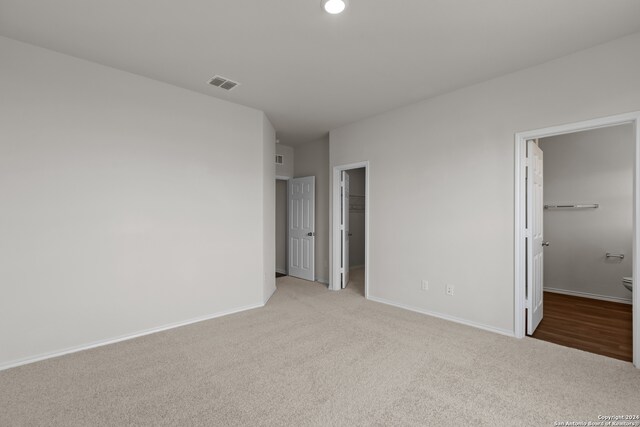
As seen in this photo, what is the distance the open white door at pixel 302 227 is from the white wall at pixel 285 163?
0.19 meters

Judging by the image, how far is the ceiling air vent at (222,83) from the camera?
10.3 ft

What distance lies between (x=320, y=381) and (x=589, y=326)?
3.11 metres

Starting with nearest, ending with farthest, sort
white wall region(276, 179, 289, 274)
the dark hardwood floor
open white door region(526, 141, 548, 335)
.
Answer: the dark hardwood floor → open white door region(526, 141, 548, 335) → white wall region(276, 179, 289, 274)

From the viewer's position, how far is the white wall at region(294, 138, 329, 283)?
5391mm

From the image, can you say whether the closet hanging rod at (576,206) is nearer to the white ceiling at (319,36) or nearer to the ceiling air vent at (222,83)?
the white ceiling at (319,36)

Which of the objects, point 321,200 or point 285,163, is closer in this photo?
point 321,200

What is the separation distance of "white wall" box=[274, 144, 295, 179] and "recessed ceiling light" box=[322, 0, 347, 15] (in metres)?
3.91

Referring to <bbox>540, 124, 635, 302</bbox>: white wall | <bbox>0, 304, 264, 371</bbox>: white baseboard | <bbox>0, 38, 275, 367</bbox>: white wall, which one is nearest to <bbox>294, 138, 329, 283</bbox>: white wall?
<bbox>0, 38, 275, 367</bbox>: white wall

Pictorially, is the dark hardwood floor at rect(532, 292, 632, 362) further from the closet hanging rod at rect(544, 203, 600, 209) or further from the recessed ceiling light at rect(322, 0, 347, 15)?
the recessed ceiling light at rect(322, 0, 347, 15)

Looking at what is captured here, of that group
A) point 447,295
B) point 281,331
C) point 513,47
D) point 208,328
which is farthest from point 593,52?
point 208,328

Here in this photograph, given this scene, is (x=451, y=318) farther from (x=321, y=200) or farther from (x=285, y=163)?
(x=285, y=163)

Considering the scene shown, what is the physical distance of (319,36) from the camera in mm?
2387

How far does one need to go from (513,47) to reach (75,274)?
4301mm

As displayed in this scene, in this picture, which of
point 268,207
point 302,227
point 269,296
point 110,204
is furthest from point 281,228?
point 110,204
